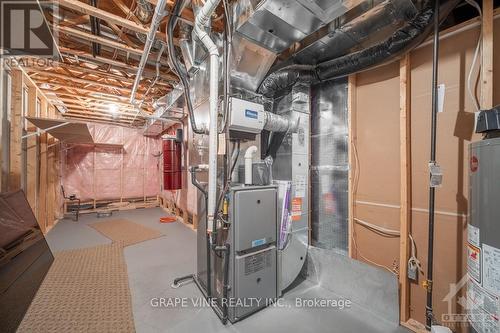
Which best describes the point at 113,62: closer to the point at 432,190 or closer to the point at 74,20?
the point at 74,20

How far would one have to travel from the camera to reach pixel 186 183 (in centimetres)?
491


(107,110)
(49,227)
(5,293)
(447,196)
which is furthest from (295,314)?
(107,110)

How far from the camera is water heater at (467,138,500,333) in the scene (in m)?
0.99

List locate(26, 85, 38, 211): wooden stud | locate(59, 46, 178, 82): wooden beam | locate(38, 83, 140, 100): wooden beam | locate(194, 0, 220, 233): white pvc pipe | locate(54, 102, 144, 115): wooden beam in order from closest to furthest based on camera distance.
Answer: locate(194, 0, 220, 233): white pvc pipe, locate(59, 46, 178, 82): wooden beam, locate(26, 85, 38, 211): wooden stud, locate(38, 83, 140, 100): wooden beam, locate(54, 102, 144, 115): wooden beam

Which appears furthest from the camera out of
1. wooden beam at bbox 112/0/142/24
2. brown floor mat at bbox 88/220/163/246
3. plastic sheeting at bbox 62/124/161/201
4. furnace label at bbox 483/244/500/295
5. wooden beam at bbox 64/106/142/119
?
plastic sheeting at bbox 62/124/161/201

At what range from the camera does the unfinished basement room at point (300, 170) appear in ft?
4.92

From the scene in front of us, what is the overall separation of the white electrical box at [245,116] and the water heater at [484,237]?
1.44 meters

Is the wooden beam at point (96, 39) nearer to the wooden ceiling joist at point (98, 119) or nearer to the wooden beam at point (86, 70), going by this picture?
the wooden beam at point (86, 70)

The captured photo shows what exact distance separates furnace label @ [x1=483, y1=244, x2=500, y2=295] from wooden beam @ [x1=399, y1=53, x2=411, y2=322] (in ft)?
2.40

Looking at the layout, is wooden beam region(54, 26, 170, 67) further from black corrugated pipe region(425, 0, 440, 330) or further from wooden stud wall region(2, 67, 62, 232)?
black corrugated pipe region(425, 0, 440, 330)

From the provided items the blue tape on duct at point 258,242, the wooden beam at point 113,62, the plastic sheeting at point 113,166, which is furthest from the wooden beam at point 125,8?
the plastic sheeting at point 113,166

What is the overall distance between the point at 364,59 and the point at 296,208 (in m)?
1.54

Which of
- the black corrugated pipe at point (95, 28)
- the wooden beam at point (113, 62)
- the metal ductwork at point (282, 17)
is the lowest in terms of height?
the metal ductwork at point (282, 17)

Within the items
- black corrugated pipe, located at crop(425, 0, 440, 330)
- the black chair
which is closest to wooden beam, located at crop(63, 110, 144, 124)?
the black chair
